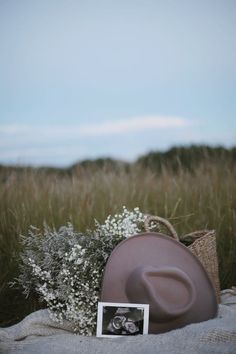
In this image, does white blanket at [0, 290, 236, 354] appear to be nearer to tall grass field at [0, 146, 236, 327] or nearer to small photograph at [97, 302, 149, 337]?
small photograph at [97, 302, 149, 337]

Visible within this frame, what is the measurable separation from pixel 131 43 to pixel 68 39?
63 cm

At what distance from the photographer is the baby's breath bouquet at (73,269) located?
9.00ft

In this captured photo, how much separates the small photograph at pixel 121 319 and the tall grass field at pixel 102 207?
2.53 ft

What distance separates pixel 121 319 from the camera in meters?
2.58

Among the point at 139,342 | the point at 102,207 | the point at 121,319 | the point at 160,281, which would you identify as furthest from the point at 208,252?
the point at 102,207

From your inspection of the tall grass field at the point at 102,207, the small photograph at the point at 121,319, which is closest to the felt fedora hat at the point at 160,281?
the small photograph at the point at 121,319

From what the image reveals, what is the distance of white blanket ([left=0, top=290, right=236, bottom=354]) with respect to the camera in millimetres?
2314

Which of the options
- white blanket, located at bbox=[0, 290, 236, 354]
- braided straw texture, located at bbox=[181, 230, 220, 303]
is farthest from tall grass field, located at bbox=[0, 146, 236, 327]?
white blanket, located at bbox=[0, 290, 236, 354]

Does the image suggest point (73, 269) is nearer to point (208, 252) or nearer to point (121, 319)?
point (121, 319)

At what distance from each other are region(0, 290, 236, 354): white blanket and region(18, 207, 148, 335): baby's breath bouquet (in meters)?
0.16

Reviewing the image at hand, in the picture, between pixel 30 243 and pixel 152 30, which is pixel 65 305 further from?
pixel 152 30

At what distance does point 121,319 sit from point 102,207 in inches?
66.5

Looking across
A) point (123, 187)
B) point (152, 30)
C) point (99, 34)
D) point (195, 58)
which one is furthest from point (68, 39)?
point (123, 187)

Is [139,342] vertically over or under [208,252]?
under
